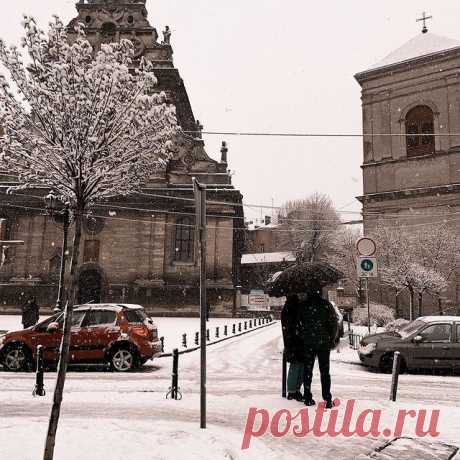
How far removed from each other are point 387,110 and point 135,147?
31747mm

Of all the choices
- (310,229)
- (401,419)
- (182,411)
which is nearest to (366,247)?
(401,419)

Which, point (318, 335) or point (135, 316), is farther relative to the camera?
point (135, 316)

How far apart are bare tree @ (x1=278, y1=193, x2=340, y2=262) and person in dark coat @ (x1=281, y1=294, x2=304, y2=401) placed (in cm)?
3855

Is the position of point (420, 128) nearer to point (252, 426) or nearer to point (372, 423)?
point (372, 423)

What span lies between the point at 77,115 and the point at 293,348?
15.5 ft

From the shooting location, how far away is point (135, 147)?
201 inches

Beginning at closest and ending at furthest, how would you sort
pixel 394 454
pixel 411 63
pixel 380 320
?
pixel 394 454 → pixel 380 320 → pixel 411 63

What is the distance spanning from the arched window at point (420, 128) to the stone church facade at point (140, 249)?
44.2 feet

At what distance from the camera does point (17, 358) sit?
11.0 metres

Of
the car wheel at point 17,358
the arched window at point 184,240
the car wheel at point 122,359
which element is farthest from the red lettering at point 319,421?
the arched window at point 184,240

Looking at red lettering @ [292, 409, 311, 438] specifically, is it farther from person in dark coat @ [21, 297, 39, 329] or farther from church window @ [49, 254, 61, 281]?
church window @ [49, 254, 61, 281]

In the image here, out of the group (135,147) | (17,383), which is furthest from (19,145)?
(17,383)

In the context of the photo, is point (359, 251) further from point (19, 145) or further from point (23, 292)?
point (23, 292)

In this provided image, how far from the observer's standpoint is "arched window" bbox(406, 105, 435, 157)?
31781mm
